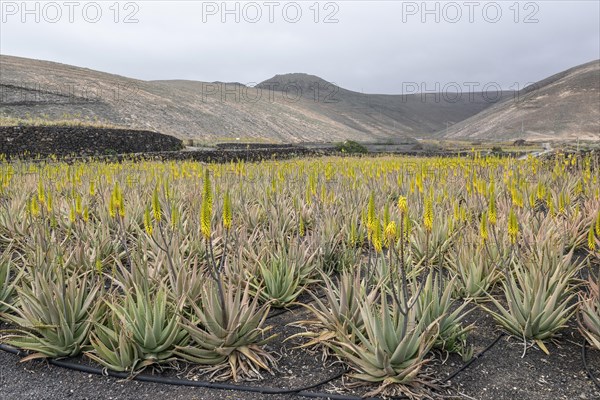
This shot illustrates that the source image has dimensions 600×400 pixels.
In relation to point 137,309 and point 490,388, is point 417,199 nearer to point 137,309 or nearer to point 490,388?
point 490,388

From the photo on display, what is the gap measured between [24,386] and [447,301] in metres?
2.66

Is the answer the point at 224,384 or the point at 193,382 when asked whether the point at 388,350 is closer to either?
the point at 224,384

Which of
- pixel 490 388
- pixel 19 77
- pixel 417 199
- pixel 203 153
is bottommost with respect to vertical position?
pixel 490 388

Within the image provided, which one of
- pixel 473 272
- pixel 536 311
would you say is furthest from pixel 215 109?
pixel 536 311

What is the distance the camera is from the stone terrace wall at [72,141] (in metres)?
17.8

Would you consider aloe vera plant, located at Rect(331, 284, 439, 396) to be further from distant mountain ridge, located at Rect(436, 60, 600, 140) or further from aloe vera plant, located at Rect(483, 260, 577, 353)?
distant mountain ridge, located at Rect(436, 60, 600, 140)

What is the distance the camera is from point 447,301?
3023 millimetres

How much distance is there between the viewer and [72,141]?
1966 centimetres

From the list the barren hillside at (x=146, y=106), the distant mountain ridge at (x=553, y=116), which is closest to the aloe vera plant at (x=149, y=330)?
the barren hillside at (x=146, y=106)

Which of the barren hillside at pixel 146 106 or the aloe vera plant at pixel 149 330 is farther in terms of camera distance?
the barren hillside at pixel 146 106

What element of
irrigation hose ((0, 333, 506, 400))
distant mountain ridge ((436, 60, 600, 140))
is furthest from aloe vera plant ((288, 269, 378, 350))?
distant mountain ridge ((436, 60, 600, 140))

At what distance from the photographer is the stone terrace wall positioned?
1775 centimetres

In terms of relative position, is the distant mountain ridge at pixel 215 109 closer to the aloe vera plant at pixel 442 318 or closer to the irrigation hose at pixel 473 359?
the aloe vera plant at pixel 442 318

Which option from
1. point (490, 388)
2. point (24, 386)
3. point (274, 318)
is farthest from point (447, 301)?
point (24, 386)
